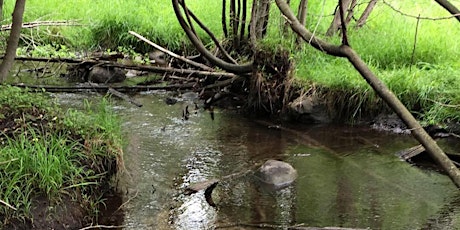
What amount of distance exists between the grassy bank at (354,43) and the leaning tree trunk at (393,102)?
0.41m

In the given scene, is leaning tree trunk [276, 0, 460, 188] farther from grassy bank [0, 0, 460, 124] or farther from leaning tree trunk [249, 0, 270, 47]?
leaning tree trunk [249, 0, 270, 47]

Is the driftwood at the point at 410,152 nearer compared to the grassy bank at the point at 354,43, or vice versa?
the driftwood at the point at 410,152

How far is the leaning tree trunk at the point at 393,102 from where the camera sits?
3359 mm

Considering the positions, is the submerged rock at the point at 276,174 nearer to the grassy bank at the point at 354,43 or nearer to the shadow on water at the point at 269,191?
the shadow on water at the point at 269,191

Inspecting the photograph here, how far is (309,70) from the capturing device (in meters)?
7.45

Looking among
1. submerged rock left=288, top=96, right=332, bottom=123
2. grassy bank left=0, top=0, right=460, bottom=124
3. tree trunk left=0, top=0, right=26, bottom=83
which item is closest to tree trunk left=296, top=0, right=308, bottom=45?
grassy bank left=0, top=0, right=460, bottom=124

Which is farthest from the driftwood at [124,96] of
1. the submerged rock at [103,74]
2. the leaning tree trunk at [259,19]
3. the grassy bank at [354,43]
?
the leaning tree trunk at [259,19]

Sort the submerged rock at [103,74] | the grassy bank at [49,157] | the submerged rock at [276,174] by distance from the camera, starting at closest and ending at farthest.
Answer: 1. the grassy bank at [49,157]
2. the submerged rock at [276,174]
3. the submerged rock at [103,74]

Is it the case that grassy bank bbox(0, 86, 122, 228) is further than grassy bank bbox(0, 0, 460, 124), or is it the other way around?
grassy bank bbox(0, 0, 460, 124)

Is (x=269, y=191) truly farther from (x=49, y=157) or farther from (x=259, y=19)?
(x=259, y=19)

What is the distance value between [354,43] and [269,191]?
4023 millimetres

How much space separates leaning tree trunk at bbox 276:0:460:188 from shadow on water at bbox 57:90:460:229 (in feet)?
3.21

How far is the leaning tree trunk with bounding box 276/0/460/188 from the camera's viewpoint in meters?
3.36

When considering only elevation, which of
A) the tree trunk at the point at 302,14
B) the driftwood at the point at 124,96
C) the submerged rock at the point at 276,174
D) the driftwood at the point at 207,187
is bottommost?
the driftwood at the point at 207,187
